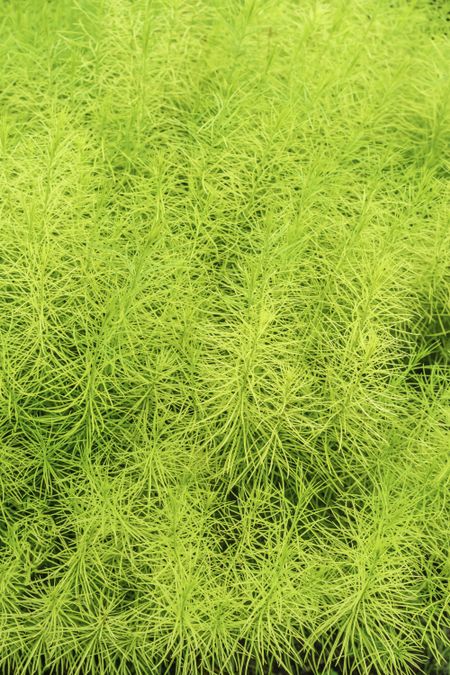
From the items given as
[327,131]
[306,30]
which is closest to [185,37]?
[306,30]

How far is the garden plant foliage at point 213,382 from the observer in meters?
1.43

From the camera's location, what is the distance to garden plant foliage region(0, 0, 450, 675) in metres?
1.43

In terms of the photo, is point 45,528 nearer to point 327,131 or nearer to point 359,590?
point 359,590

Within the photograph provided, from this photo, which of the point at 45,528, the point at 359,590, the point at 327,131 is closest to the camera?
the point at 359,590

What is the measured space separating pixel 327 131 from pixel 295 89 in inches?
4.7

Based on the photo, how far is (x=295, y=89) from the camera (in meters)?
1.79

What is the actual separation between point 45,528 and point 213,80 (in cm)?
94

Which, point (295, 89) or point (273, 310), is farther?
point (295, 89)

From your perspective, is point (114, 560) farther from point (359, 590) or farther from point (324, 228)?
point (324, 228)

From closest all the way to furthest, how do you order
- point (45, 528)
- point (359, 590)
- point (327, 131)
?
point (359, 590)
point (45, 528)
point (327, 131)

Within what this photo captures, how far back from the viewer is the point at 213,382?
4.91ft

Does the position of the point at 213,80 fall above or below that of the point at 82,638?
above

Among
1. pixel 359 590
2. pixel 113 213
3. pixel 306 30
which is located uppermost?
pixel 306 30

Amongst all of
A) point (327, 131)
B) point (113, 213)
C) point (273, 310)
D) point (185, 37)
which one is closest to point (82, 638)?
point (273, 310)
